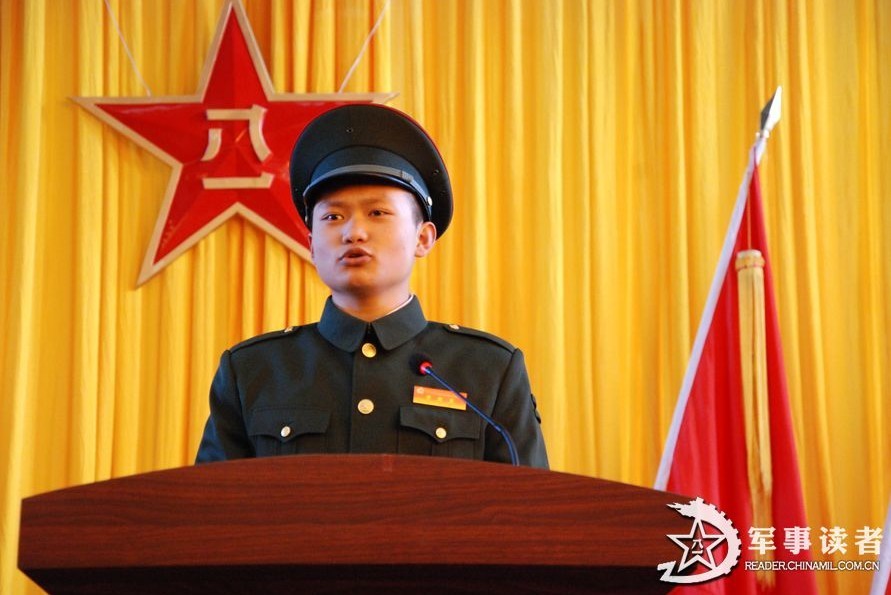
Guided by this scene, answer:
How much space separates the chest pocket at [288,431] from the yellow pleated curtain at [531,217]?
125cm

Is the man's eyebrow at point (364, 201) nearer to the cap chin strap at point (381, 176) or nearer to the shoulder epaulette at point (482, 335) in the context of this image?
the cap chin strap at point (381, 176)

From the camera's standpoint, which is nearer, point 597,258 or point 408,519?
point 408,519

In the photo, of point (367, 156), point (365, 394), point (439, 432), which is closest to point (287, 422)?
point (365, 394)

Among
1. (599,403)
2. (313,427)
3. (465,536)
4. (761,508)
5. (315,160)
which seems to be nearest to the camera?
(465,536)

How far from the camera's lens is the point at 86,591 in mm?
1081

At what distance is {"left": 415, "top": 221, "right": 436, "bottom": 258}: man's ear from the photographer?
198 cm

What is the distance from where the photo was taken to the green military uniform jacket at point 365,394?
1.74m

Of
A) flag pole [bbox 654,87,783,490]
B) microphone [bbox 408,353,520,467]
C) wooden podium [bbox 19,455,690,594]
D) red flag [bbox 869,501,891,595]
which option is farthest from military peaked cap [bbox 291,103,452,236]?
red flag [bbox 869,501,891,595]

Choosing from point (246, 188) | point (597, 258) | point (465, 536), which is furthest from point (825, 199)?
point (465, 536)

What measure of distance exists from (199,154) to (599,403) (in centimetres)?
132

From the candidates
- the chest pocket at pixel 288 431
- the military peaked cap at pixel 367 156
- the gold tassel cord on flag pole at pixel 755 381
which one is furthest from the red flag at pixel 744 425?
the chest pocket at pixel 288 431

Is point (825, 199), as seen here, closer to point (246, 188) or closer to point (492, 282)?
point (492, 282)

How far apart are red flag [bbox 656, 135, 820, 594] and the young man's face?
3.76 ft

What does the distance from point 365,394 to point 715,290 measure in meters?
1.33
